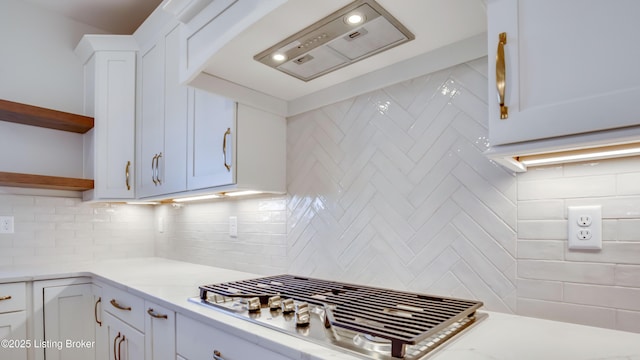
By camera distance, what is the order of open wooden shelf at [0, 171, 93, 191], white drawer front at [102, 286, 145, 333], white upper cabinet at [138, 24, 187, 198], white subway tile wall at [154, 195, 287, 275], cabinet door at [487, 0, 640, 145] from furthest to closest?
open wooden shelf at [0, 171, 93, 191], white upper cabinet at [138, 24, 187, 198], white subway tile wall at [154, 195, 287, 275], white drawer front at [102, 286, 145, 333], cabinet door at [487, 0, 640, 145]

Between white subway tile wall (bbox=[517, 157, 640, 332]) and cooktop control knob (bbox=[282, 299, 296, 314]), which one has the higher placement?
white subway tile wall (bbox=[517, 157, 640, 332])

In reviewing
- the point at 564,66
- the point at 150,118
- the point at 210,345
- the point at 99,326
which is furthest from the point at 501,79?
the point at 99,326

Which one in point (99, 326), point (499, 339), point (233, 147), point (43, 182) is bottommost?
point (99, 326)

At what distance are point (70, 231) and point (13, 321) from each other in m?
0.73

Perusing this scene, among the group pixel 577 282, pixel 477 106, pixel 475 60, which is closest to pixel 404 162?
pixel 477 106

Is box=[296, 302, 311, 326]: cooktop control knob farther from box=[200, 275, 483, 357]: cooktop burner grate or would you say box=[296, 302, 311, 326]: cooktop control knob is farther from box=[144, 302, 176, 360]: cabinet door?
box=[144, 302, 176, 360]: cabinet door

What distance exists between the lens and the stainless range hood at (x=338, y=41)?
1062mm

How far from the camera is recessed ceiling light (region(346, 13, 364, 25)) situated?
1.05 meters

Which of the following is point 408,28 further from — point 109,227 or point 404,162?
point 109,227

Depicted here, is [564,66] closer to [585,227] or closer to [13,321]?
[585,227]

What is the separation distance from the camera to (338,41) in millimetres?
1209

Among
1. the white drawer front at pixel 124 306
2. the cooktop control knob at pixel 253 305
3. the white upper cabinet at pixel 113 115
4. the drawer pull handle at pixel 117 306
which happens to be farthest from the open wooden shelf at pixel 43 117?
the cooktop control knob at pixel 253 305

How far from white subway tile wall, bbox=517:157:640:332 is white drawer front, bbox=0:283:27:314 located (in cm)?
236

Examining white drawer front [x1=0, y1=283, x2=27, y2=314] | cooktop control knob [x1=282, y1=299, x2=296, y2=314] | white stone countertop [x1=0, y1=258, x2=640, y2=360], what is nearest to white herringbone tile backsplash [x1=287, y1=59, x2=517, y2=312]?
white stone countertop [x1=0, y1=258, x2=640, y2=360]
